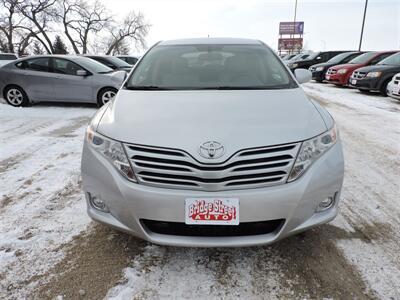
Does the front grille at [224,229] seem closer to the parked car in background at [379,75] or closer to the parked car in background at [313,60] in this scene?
the parked car in background at [379,75]

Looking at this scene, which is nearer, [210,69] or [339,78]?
[210,69]

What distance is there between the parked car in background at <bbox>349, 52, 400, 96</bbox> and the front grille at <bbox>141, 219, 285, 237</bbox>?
9.91 m

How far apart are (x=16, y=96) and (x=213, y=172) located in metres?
7.94

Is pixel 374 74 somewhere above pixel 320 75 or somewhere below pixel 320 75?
above

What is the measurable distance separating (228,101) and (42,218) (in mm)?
1837

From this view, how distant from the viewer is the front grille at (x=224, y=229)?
6.50 ft

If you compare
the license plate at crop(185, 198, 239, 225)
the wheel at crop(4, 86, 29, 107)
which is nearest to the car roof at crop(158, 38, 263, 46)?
the license plate at crop(185, 198, 239, 225)

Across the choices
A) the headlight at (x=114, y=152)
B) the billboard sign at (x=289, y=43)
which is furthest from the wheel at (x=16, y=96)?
the billboard sign at (x=289, y=43)

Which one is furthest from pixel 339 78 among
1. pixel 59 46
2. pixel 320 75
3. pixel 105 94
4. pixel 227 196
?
pixel 59 46

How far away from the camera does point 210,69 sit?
3.14 meters

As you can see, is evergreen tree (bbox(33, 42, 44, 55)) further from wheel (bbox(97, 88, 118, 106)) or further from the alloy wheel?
wheel (bbox(97, 88, 118, 106))

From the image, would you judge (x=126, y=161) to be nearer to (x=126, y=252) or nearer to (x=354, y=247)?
(x=126, y=252)

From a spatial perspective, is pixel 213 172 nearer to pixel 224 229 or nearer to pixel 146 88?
pixel 224 229

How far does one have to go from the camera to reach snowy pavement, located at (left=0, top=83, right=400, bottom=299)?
1.98m
